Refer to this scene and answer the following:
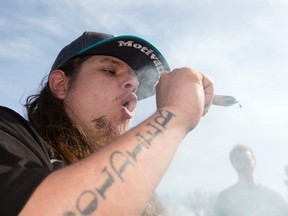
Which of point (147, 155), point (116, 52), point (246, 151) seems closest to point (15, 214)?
point (147, 155)

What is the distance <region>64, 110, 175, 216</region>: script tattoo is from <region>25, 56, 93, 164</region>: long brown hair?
3.07 ft

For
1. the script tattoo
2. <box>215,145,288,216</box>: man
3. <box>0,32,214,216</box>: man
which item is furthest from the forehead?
<box>215,145,288,216</box>: man

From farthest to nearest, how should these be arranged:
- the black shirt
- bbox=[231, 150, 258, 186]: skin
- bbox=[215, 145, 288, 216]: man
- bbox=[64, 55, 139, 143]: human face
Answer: bbox=[231, 150, 258, 186]: skin, bbox=[215, 145, 288, 216]: man, bbox=[64, 55, 139, 143]: human face, the black shirt

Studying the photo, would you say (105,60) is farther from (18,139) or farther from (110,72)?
(18,139)

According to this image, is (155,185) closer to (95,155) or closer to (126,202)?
(126,202)

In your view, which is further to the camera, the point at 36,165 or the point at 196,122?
the point at 196,122

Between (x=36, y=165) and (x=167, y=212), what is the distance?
61.2 inches

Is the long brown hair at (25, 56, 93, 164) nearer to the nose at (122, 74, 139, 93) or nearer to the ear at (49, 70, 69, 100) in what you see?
the ear at (49, 70, 69, 100)

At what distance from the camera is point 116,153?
1481mm

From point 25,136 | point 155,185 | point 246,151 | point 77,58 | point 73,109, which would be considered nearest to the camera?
point 155,185

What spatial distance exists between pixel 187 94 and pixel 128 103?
1.11 metres

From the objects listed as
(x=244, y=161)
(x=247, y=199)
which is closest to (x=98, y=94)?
(x=247, y=199)

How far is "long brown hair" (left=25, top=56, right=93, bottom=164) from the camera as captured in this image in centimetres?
246

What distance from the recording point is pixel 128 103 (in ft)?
9.30
